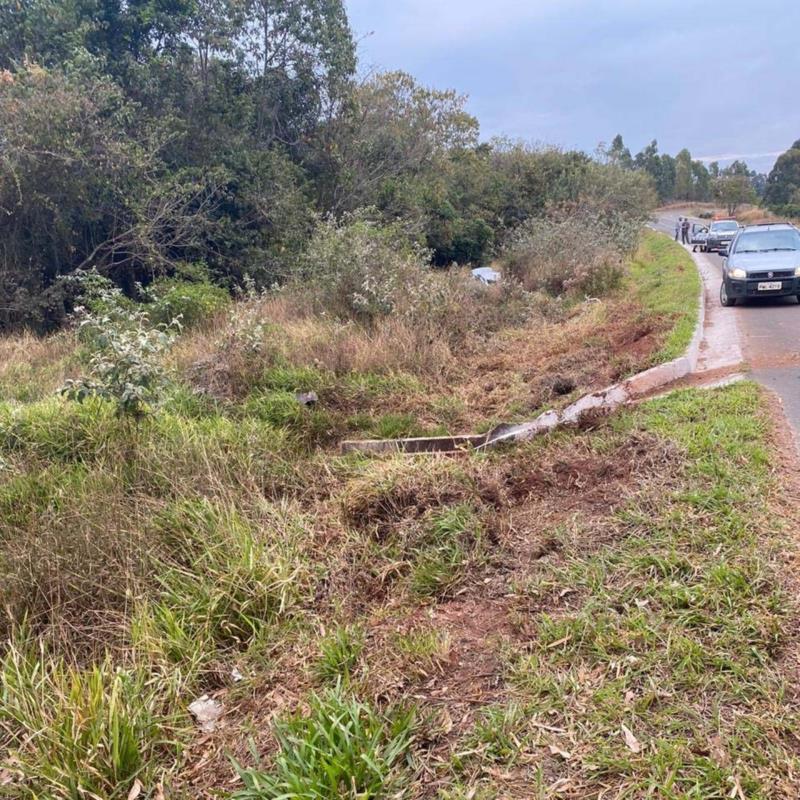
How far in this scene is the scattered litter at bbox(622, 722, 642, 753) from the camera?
231cm

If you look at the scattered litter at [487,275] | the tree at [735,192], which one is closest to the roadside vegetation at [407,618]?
the scattered litter at [487,275]

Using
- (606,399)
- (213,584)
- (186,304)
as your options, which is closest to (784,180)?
(186,304)

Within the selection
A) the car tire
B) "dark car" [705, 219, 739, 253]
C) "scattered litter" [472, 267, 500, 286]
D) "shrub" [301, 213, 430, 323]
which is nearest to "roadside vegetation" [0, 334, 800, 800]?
"shrub" [301, 213, 430, 323]

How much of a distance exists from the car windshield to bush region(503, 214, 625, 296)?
2.65 meters

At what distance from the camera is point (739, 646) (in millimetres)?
2686

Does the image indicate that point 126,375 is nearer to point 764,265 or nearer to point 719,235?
point 764,265

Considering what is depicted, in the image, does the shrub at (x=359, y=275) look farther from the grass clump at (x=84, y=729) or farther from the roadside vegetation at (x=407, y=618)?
the grass clump at (x=84, y=729)

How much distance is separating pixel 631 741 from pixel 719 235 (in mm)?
30239

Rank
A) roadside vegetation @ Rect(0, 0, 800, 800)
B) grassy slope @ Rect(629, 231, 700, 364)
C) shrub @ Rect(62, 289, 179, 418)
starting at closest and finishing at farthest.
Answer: roadside vegetation @ Rect(0, 0, 800, 800) → shrub @ Rect(62, 289, 179, 418) → grassy slope @ Rect(629, 231, 700, 364)

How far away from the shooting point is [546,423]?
19.2ft

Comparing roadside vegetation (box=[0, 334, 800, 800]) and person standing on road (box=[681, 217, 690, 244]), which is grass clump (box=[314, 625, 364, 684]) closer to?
roadside vegetation (box=[0, 334, 800, 800])

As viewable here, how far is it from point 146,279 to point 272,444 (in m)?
11.3

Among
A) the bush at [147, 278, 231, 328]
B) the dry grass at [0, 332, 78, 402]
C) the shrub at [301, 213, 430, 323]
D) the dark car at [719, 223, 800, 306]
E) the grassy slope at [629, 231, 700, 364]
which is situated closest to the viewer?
the dry grass at [0, 332, 78, 402]

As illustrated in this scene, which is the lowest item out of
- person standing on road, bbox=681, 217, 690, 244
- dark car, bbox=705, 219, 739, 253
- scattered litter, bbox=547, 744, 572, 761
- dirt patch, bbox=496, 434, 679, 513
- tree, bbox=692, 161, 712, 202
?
scattered litter, bbox=547, 744, 572, 761
